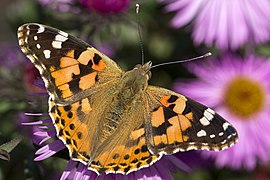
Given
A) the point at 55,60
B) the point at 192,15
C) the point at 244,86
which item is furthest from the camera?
the point at 244,86

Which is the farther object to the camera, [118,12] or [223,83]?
[223,83]

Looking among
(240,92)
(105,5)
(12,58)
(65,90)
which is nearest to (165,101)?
(65,90)

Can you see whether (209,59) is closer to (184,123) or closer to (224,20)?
(224,20)

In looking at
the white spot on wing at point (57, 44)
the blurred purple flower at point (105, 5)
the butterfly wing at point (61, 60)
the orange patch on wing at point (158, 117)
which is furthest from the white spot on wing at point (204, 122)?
the blurred purple flower at point (105, 5)

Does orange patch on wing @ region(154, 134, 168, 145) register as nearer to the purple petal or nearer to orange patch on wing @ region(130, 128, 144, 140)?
orange patch on wing @ region(130, 128, 144, 140)

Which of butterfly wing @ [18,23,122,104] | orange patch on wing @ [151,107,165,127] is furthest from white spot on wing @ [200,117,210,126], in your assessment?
butterfly wing @ [18,23,122,104]

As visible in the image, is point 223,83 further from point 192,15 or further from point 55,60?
point 55,60

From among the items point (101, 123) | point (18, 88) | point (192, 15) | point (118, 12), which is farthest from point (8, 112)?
point (192, 15)
